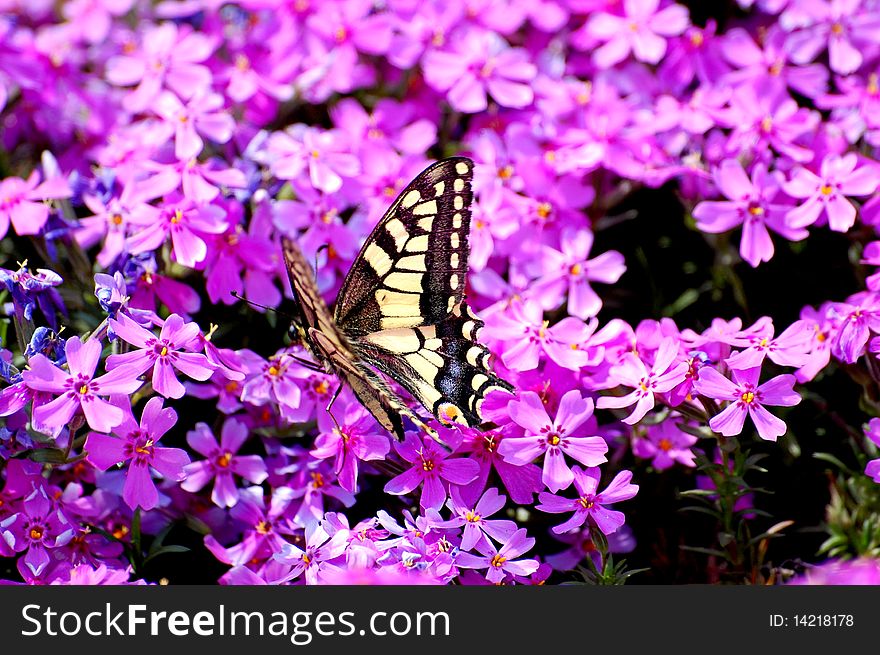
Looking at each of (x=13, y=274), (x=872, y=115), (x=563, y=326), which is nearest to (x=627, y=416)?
(x=563, y=326)

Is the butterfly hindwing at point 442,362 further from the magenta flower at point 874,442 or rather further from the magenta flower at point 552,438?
the magenta flower at point 874,442

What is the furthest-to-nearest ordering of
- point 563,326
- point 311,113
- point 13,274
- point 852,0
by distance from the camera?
point 311,113, point 852,0, point 563,326, point 13,274

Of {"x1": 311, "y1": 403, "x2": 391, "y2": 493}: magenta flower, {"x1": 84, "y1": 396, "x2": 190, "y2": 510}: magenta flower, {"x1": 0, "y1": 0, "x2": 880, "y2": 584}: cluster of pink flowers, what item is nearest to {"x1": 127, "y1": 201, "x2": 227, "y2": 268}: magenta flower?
{"x1": 0, "y1": 0, "x2": 880, "y2": 584}: cluster of pink flowers

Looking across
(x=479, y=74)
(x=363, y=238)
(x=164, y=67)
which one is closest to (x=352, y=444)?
(x=363, y=238)

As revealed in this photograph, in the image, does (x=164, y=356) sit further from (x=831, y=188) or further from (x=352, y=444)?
(x=831, y=188)

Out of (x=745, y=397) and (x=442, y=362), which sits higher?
(x=442, y=362)

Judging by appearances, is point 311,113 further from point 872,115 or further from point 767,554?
point 767,554

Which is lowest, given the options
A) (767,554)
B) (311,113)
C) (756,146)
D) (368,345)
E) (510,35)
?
(767,554)

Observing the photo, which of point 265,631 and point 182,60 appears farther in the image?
point 182,60
